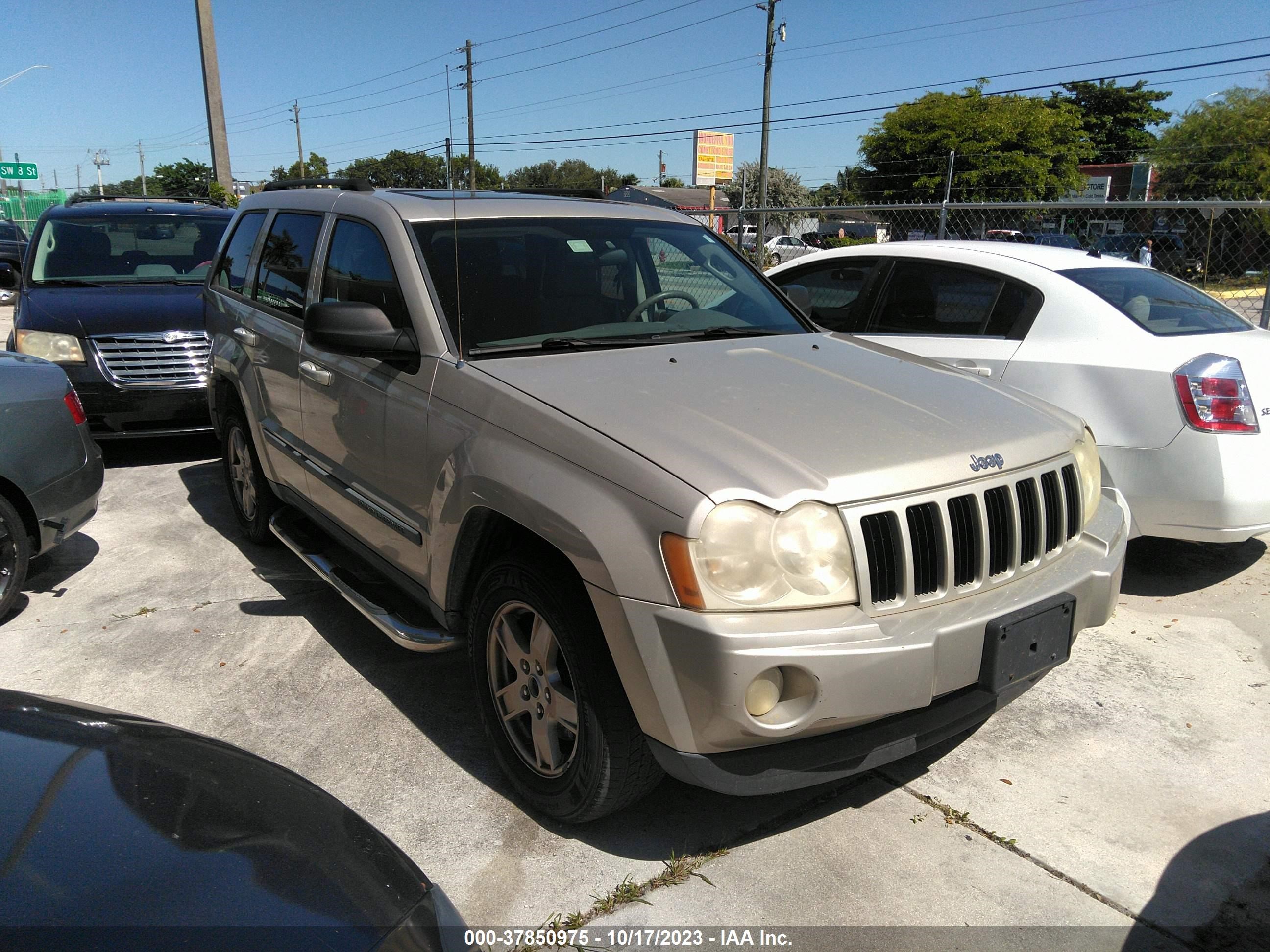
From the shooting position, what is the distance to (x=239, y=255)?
17.3 ft

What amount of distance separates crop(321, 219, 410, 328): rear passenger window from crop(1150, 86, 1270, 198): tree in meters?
42.6

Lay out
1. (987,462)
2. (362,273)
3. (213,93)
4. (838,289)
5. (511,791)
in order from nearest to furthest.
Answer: (987,462), (511,791), (362,273), (838,289), (213,93)

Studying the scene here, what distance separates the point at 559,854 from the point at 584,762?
1.16ft

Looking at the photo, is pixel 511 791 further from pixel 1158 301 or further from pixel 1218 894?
pixel 1158 301

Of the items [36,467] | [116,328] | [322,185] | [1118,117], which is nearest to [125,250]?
[116,328]

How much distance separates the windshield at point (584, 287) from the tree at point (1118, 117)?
76.1m

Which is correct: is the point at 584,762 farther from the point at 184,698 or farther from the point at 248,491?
the point at 248,491

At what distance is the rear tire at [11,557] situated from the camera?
14.1ft

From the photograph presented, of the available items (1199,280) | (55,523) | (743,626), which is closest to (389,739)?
(743,626)

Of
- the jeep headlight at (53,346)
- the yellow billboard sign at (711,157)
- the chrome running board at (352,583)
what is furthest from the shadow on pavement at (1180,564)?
the yellow billboard sign at (711,157)

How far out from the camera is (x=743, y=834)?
2895mm

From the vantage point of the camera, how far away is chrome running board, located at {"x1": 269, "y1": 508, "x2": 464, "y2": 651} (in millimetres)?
3236

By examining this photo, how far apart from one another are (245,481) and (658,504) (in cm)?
375

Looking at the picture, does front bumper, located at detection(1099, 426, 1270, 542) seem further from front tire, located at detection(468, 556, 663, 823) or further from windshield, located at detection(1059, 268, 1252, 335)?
front tire, located at detection(468, 556, 663, 823)
